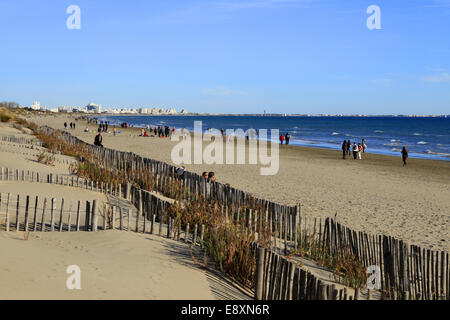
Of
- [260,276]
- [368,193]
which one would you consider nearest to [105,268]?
[260,276]

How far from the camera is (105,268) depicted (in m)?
5.36

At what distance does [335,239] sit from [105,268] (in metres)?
3.83

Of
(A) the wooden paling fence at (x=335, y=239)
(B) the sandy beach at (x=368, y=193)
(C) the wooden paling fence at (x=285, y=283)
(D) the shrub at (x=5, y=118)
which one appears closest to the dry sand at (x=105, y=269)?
(C) the wooden paling fence at (x=285, y=283)

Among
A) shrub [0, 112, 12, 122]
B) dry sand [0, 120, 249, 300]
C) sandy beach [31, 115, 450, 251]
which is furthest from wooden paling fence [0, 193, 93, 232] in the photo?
shrub [0, 112, 12, 122]

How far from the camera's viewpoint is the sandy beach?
1060cm

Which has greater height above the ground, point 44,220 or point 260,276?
point 44,220

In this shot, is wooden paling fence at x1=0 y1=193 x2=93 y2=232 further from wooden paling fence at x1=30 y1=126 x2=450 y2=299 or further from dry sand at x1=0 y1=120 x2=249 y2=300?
wooden paling fence at x1=30 y1=126 x2=450 y2=299

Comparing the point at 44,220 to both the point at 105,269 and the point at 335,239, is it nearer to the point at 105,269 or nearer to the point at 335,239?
the point at 105,269

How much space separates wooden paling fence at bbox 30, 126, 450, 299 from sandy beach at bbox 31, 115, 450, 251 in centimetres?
177

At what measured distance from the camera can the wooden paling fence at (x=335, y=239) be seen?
5.75 meters

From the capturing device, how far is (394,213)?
12.2m

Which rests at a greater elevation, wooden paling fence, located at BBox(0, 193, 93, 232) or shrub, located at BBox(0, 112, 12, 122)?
shrub, located at BBox(0, 112, 12, 122)
